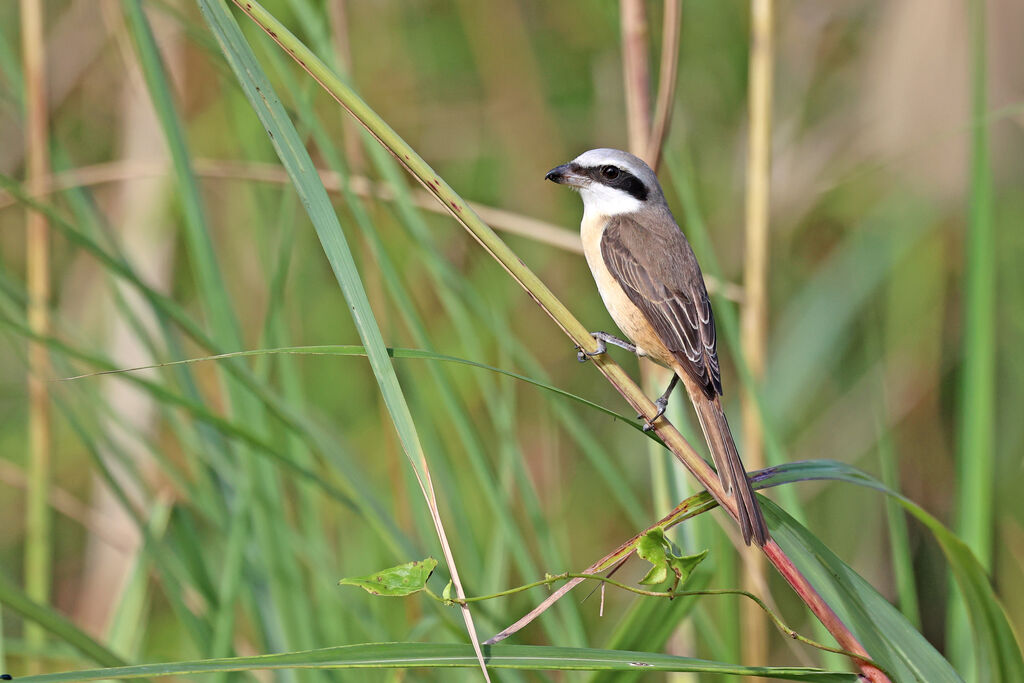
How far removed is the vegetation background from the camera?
286 cm

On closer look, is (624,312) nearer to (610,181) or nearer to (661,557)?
(610,181)

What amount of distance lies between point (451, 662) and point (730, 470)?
700 mm

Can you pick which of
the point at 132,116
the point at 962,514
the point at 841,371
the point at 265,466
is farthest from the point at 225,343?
the point at 841,371

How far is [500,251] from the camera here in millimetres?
1565

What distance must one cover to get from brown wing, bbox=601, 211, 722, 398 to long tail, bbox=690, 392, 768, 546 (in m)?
0.10

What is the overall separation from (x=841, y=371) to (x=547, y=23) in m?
2.63

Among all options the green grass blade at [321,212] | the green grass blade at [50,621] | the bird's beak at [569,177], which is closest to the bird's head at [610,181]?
the bird's beak at [569,177]

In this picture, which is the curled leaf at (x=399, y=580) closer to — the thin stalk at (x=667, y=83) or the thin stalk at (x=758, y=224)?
the thin stalk at (x=667, y=83)

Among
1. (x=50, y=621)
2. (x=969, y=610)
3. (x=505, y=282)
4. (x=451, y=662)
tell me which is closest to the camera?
(x=451, y=662)

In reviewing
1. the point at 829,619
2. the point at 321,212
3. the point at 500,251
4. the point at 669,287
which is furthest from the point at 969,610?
the point at 669,287

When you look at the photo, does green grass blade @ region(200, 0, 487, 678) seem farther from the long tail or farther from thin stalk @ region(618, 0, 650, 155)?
thin stalk @ region(618, 0, 650, 155)

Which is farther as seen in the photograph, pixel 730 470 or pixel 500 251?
pixel 730 470

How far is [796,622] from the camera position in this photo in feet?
13.4

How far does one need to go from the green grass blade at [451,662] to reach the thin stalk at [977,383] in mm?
950
